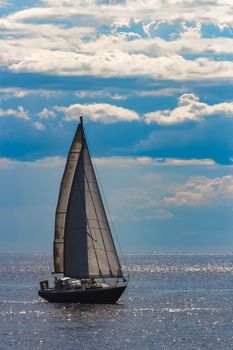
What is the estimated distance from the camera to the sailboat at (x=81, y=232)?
4505 inches

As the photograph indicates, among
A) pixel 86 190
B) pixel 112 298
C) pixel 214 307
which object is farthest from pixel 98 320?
pixel 214 307

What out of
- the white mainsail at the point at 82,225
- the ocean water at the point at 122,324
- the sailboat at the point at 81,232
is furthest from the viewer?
the white mainsail at the point at 82,225

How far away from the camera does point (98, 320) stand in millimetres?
101938

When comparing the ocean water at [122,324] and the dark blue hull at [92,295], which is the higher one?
the dark blue hull at [92,295]

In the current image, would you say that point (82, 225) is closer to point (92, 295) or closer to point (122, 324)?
point (92, 295)

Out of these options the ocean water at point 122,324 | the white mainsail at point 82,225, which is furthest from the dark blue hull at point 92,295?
the white mainsail at point 82,225

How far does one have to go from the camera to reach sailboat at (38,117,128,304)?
114 metres

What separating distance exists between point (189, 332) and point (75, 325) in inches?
443

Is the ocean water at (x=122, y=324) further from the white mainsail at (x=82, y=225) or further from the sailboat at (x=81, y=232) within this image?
the white mainsail at (x=82, y=225)

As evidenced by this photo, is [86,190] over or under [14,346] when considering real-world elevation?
over

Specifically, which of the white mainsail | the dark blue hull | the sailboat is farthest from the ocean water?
the white mainsail

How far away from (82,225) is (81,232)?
76 centimetres

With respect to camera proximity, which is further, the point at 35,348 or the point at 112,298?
the point at 112,298

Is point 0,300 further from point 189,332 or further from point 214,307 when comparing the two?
point 189,332
